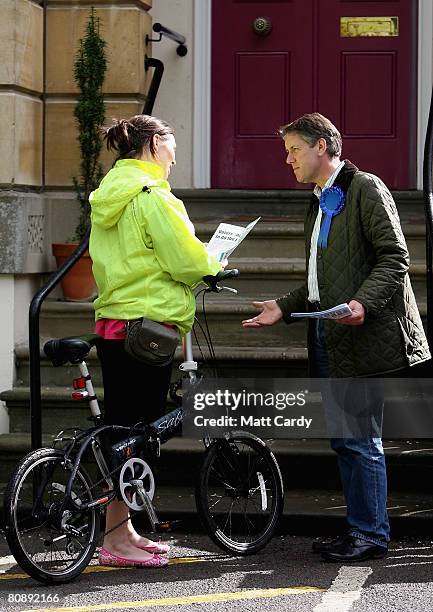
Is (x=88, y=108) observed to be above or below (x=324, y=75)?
below

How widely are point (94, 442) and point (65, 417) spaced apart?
182 cm

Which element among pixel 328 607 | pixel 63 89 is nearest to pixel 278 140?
pixel 63 89

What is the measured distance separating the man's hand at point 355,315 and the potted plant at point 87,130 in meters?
2.70

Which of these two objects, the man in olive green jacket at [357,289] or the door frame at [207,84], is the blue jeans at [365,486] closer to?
the man in olive green jacket at [357,289]

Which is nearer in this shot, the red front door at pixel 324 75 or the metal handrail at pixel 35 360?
the metal handrail at pixel 35 360

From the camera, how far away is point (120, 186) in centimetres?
580

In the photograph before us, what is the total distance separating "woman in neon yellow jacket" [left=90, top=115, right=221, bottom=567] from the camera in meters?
5.77

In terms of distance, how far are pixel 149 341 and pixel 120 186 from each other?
0.67 metres

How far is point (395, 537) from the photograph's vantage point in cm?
650

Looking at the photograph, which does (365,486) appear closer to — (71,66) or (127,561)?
(127,561)

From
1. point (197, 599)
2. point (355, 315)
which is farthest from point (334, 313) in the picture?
point (197, 599)

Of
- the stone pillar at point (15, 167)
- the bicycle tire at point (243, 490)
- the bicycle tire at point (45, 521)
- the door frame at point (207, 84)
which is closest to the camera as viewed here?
the bicycle tire at point (45, 521)

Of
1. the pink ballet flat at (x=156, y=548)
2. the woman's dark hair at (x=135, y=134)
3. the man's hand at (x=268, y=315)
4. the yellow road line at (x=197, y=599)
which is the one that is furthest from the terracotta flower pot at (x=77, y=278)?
the yellow road line at (x=197, y=599)

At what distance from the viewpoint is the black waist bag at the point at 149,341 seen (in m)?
5.71
